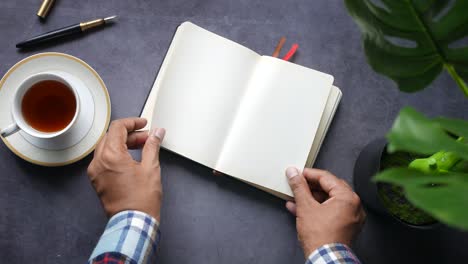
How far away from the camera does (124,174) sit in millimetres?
637

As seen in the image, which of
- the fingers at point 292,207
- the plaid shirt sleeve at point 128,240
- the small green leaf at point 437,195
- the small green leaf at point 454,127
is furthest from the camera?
the fingers at point 292,207

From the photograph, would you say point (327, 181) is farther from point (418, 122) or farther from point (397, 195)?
point (418, 122)

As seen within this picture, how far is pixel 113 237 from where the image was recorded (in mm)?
613

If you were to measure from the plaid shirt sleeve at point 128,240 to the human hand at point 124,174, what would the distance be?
0.05ft

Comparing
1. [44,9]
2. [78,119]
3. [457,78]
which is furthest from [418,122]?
[44,9]

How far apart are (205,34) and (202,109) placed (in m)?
0.12

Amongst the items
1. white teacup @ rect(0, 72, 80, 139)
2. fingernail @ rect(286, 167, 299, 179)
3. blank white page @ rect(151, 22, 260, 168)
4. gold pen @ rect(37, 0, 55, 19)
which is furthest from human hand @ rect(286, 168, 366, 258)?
gold pen @ rect(37, 0, 55, 19)

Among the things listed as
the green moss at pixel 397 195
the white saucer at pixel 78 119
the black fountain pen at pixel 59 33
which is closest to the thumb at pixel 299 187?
the green moss at pixel 397 195

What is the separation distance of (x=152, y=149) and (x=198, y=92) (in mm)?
122

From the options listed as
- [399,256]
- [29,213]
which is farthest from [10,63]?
[399,256]

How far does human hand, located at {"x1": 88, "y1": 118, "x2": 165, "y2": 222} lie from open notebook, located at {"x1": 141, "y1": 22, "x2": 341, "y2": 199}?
2.1 inches

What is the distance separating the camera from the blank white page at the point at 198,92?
2.28 feet

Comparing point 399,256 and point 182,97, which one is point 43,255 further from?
point 399,256

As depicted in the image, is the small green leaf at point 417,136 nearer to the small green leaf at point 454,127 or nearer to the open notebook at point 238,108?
the small green leaf at point 454,127
